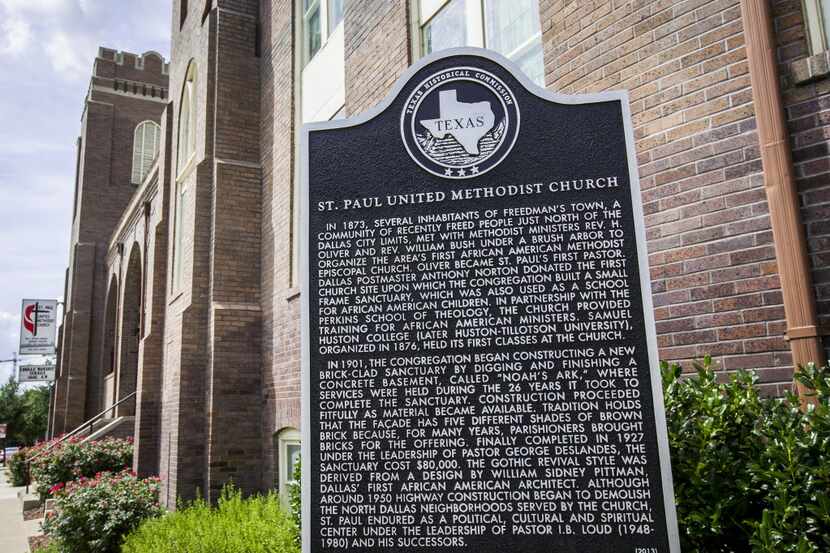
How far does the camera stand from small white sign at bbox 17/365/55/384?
94.1 ft

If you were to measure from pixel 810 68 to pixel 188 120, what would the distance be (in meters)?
12.2

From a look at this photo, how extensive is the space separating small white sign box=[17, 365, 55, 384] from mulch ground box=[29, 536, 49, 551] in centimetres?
1927

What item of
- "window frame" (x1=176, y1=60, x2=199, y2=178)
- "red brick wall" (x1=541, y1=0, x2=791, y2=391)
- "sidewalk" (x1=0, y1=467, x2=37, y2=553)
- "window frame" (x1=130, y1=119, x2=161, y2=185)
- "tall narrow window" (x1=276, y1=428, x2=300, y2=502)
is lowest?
"sidewalk" (x1=0, y1=467, x2=37, y2=553)

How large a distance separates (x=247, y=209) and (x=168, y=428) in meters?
3.97

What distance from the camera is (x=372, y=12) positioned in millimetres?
8172

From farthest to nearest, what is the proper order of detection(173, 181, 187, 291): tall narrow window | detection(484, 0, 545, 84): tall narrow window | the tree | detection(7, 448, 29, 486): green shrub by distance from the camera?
the tree, detection(7, 448, 29, 486): green shrub, detection(173, 181, 187, 291): tall narrow window, detection(484, 0, 545, 84): tall narrow window

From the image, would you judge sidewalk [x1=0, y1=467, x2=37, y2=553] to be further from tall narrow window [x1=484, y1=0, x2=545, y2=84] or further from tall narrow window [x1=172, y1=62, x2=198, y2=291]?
tall narrow window [x1=484, y1=0, x2=545, y2=84]

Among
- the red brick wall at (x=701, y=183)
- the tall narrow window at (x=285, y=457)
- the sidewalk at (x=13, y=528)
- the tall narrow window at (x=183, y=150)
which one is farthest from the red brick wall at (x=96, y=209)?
the red brick wall at (x=701, y=183)

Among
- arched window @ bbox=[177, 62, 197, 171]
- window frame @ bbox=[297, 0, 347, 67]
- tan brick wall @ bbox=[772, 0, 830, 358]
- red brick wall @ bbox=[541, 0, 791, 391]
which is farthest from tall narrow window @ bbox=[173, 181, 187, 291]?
tan brick wall @ bbox=[772, 0, 830, 358]

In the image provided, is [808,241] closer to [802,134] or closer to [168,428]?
[802,134]

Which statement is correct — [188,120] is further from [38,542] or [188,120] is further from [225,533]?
[225,533]

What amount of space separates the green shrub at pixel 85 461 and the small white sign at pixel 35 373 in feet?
51.1

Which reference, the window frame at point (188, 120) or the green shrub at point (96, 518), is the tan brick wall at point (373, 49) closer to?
the window frame at point (188, 120)

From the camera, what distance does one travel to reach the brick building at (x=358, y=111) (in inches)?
Result: 150
